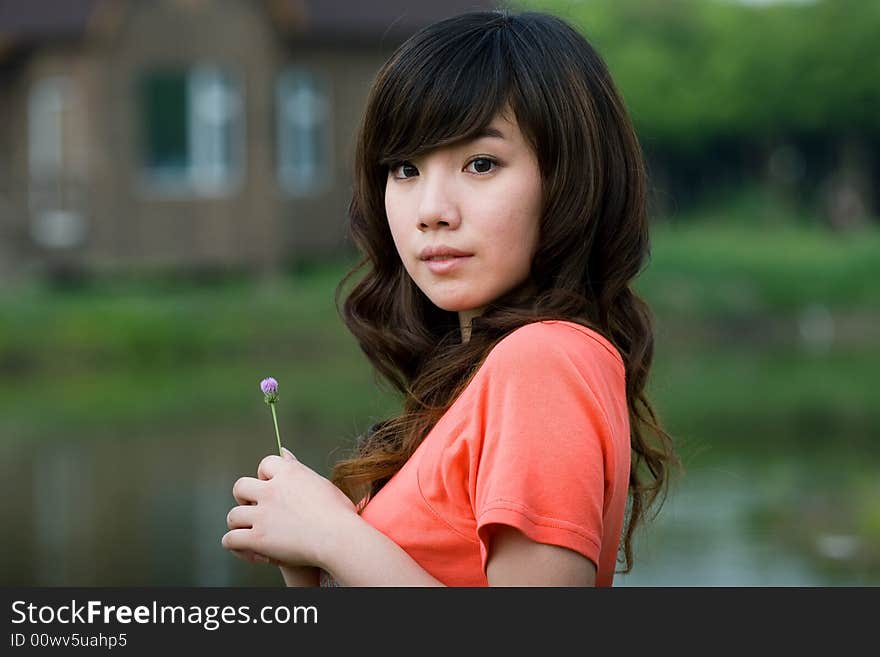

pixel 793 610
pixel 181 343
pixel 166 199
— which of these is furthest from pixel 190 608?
pixel 166 199

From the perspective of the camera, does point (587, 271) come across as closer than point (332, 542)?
No

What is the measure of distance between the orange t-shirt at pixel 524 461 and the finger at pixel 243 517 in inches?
5.9

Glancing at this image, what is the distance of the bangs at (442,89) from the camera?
2.00 meters

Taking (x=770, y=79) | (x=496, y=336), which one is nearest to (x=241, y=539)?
(x=496, y=336)

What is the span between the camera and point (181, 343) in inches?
681

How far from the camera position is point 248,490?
6.65 ft

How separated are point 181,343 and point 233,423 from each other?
13.5 feet

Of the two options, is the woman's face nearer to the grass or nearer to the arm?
the arm

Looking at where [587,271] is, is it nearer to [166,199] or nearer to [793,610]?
[793,610]

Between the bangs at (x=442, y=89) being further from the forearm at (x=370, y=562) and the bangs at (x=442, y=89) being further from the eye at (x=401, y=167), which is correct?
the forearm at (x=370, y=562)

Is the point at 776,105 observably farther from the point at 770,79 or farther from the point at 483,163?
the point at 483,163

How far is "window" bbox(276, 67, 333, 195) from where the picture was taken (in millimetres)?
20391

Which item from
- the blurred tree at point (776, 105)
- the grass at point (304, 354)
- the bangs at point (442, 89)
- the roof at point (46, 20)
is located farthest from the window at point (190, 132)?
the bangs at point (442, 89)

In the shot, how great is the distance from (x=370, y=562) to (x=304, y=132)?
1893 centimetres
